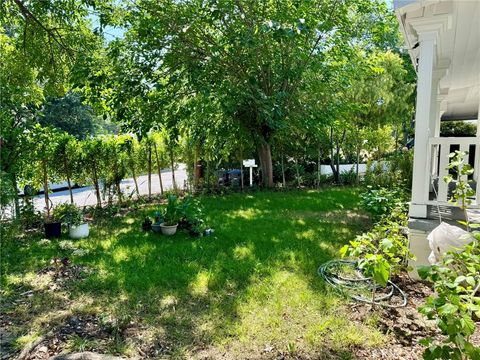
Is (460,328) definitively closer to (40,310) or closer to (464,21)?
(40,310)

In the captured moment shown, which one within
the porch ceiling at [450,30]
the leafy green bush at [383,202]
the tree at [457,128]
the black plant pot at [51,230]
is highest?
the porch ceiling at [450,30]

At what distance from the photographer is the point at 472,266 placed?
209 cm

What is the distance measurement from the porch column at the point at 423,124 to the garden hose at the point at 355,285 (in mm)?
916

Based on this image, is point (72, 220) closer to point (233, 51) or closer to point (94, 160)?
point (94, 160)

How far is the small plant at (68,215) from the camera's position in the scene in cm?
512

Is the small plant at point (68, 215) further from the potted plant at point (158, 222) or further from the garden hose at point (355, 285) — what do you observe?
the garden hose at point (355, 285)

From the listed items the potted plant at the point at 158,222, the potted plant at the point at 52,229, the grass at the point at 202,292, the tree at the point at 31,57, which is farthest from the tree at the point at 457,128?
the potted plant at the point at 52,229

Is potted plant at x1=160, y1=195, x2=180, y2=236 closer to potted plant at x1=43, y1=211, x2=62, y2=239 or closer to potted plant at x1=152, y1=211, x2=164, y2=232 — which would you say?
potted plant at x1=152, y1=211, x2=164, y2=232

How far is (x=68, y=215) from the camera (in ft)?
17.0

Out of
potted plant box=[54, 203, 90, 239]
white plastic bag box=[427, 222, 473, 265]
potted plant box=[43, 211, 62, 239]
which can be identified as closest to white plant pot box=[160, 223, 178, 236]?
potted plant box=[54, 203, 90, 239]

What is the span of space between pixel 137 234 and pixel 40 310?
230 cm

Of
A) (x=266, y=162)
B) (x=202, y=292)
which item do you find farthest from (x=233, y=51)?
(x=202, y=292)

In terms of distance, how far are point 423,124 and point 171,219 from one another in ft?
12.1

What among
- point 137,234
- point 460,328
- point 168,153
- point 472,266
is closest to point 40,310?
point 137,234
